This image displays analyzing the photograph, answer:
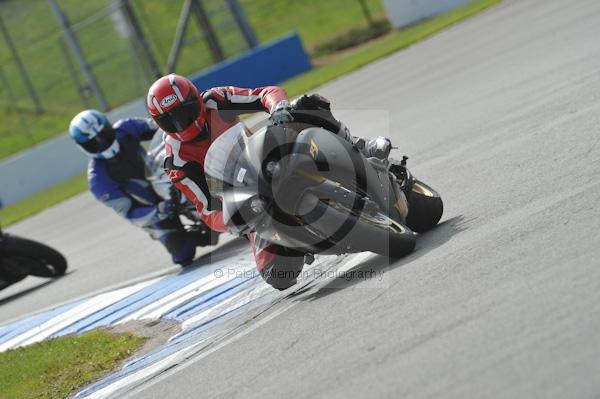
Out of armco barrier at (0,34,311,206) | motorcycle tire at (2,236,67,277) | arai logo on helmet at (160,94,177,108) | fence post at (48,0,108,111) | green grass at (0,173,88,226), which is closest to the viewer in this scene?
arai logo on helmet at (160,94,177,108)

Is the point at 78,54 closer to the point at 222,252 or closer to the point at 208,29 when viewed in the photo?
the point at 208,29

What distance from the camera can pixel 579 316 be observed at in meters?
4.81

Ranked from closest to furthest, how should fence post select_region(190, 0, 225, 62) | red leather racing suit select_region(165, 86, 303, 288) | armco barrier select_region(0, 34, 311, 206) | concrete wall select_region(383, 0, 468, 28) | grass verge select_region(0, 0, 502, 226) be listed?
1. red leather racing suit select_region(165, 86, 303, 288)
2. grass verge select_region(0, 0, 502, 226)
3. concrete wall select_region(383, 0, 468, 28)
4. armco barrier select_region(0, 34, 311, 206)
5. fence post select_region(190, 0, 225, 62)

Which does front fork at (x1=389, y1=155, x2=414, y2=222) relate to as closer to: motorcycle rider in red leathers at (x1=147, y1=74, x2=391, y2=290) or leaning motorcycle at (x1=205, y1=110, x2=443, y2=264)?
leaning motorcycle at (x1=205, y1=110, x2=443, y2=264)

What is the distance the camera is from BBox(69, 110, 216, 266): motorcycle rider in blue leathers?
11578 millimetres

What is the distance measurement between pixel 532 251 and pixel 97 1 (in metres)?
26.6

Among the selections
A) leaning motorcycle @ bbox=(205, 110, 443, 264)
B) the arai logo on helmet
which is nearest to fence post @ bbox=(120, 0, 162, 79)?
the arai logo on helmet

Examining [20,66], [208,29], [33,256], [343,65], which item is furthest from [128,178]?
[20,66]

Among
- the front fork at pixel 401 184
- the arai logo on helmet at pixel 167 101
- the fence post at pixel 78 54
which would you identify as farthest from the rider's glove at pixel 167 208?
the fence post at pixel 78 54

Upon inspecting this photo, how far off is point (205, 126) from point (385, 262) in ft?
6.59

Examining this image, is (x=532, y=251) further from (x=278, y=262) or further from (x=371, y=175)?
(x=278, y=262)

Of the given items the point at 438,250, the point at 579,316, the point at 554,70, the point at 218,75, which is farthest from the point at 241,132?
the point at 218,75

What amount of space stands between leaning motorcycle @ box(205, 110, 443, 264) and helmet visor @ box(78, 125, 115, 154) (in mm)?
4610

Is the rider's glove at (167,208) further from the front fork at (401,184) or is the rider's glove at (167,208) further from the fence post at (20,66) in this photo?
the fence post at (20,66)
